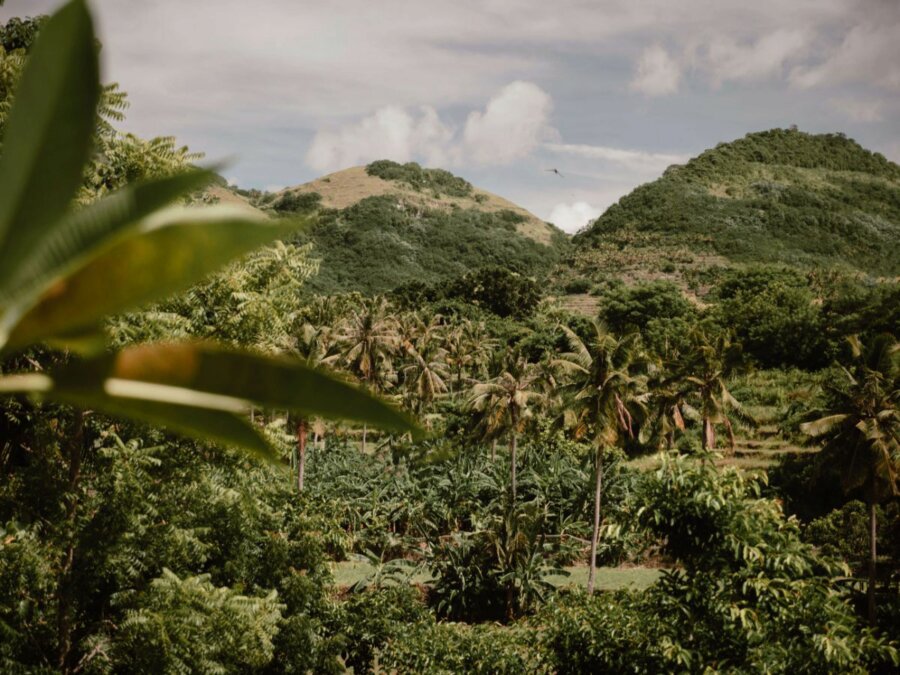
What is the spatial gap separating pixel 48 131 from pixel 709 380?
104ft

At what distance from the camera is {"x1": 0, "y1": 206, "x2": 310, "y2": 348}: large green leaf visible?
1.93 ft

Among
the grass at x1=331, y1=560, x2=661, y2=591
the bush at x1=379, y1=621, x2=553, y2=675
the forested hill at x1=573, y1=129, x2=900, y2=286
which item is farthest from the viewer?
the forested hill at x1=573, y1=129, x2=900, y2=286

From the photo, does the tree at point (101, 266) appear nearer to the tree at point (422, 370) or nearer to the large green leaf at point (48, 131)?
the large green leaf at point (48, 131)

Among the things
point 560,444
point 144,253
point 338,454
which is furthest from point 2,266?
point 338,454

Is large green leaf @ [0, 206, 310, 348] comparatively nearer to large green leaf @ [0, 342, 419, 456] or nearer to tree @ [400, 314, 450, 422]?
large green leaf @ [0, 342, 419, 456]

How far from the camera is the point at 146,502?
792 cm

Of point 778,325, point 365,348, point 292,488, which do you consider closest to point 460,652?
point 292,488

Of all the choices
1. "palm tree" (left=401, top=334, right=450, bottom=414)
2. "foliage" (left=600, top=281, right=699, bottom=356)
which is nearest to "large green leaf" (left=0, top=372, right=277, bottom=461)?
"palm tree" (left=401, top=334, right=450, bottom=414)

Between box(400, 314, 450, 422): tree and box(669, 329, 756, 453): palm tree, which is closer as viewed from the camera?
box(669, 329, 756, 453): palm tree

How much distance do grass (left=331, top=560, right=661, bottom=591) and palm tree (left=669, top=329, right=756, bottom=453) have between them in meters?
7.10

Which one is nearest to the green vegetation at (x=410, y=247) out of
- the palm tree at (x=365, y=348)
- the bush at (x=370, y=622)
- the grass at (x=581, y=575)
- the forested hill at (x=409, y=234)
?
the forested hill at (x=409, y=234)

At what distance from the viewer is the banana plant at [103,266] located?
597 millimetres

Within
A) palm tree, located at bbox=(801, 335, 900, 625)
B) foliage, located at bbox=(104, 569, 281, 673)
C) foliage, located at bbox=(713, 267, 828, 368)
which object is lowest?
foliage, located at bbox=(104, 569, 281, 673)

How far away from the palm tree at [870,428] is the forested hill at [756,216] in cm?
6189
